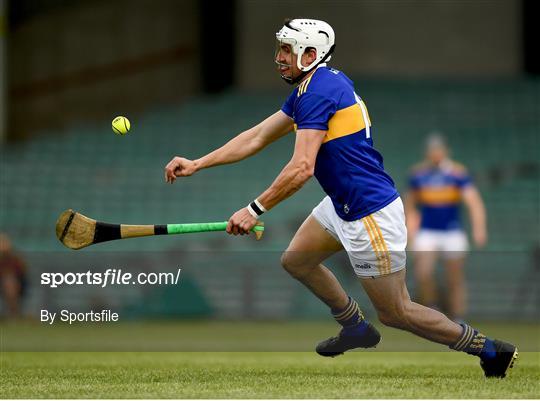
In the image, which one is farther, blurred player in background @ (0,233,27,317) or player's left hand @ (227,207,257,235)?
blurred player in background @ (0,233,27,317)

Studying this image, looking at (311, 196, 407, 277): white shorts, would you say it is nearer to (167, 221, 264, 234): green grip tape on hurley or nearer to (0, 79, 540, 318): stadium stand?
(167, 221, 264, 234): green grip tape on hurley

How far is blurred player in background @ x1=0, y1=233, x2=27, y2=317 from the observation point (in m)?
10.9

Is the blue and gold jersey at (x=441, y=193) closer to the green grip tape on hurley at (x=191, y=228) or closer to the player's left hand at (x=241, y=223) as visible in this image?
the green grip tape on hurley at (x=191, y=228)

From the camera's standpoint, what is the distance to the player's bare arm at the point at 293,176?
254 inches

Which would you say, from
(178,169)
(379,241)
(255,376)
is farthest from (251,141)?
(255,376)

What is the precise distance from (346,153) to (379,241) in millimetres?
516

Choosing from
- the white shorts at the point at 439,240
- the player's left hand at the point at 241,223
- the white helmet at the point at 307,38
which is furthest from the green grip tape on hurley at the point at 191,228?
the white shorts at the point at 439,240

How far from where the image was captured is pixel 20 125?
71.5 ft

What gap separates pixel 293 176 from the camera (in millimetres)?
6465

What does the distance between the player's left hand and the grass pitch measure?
828 mm

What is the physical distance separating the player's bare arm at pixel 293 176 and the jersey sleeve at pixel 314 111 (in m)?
0.04

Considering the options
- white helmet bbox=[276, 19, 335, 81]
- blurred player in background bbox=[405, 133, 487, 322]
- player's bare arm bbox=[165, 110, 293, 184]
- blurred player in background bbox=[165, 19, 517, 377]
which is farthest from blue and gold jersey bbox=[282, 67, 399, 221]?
blurred player in background bbox=[405, 133, 487, 322]

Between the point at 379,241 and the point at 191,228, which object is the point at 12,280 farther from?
the point at 379,241

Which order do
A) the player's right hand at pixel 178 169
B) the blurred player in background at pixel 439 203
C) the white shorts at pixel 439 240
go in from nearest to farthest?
the player's right hand at pixel 178 169, the blurred player in background at pixel 439 203, the white shorts at pixel 439 240
